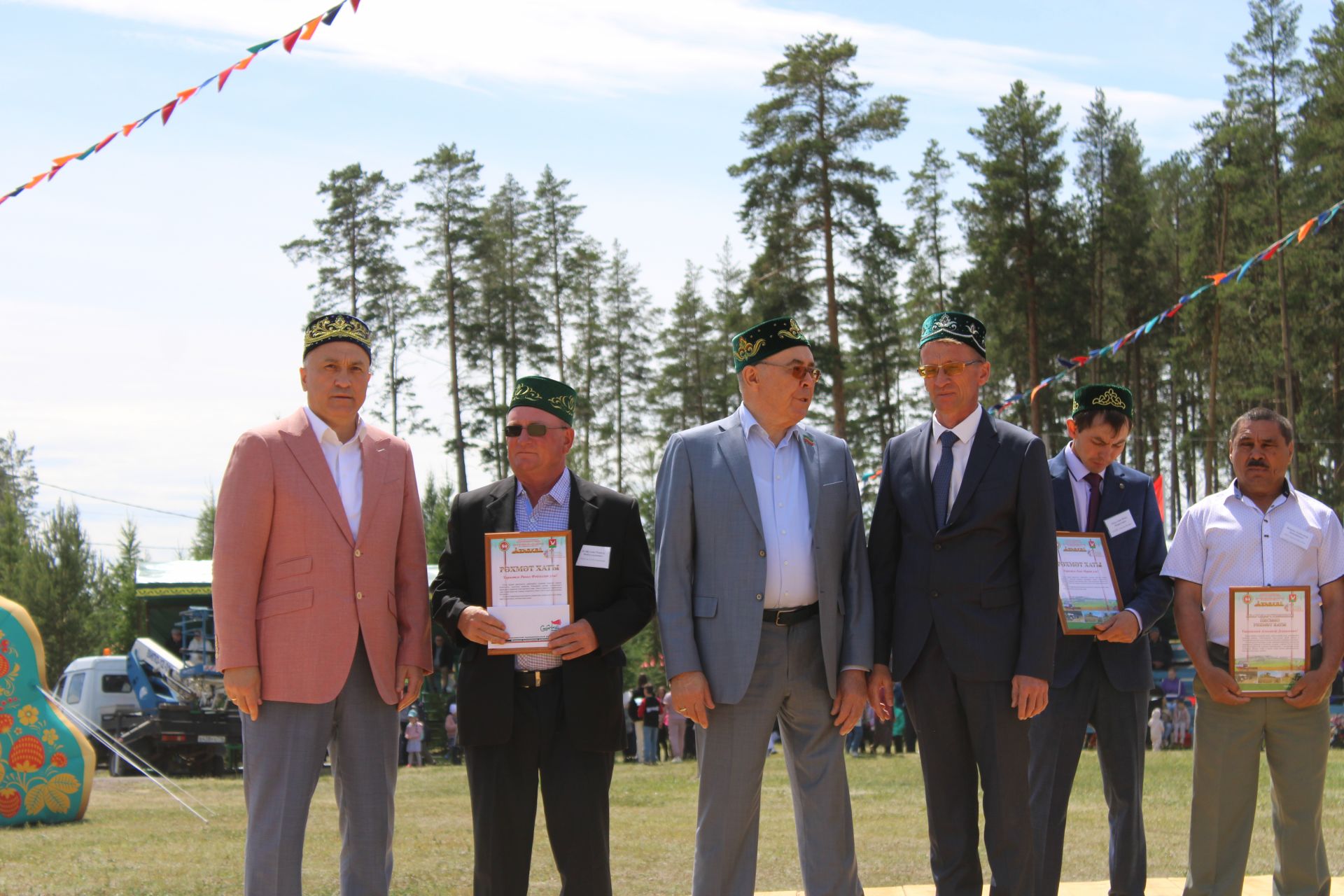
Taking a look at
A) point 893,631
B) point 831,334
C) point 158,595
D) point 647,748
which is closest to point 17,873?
point 893,631

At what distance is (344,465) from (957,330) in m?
2.35

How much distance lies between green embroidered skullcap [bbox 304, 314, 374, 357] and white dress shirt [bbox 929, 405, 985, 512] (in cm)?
214

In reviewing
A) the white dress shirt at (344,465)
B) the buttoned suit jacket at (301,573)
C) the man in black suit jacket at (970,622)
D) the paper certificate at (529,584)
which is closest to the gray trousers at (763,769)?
the man in black suit jacket at (970,622)

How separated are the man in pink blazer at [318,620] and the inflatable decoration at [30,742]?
27.7ft

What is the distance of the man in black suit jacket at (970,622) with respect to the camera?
14.2 feet

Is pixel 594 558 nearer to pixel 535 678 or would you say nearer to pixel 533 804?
pixel 535 678

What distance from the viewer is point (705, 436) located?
14.9 ft

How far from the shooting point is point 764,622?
439 centimetres

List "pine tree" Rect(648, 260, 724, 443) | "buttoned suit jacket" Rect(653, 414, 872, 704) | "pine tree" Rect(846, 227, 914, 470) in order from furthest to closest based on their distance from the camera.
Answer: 1. "pine tree" Rect(648, 260, 724, 443)
2. "pine tree" Rect(846, 227, 914, 470)
3. "buttoned suit jacket" Rect(653, 414, 872, 704)

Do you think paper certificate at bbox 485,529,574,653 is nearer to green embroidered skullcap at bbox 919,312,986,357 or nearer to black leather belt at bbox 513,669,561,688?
black leather belt at bbox 513,669,561,688

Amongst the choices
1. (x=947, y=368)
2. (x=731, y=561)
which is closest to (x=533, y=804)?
(x=731, y=561)

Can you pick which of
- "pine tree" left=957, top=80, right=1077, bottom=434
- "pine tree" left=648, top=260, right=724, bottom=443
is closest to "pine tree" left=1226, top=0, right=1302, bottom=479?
"pine tree" left=957, top=80, right=1077, bottom=434

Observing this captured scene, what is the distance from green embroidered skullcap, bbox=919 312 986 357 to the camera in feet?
15.1

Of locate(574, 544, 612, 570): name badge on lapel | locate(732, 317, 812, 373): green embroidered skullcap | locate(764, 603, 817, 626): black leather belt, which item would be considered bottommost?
locate(764, 603, 817, 626): black leather belt
